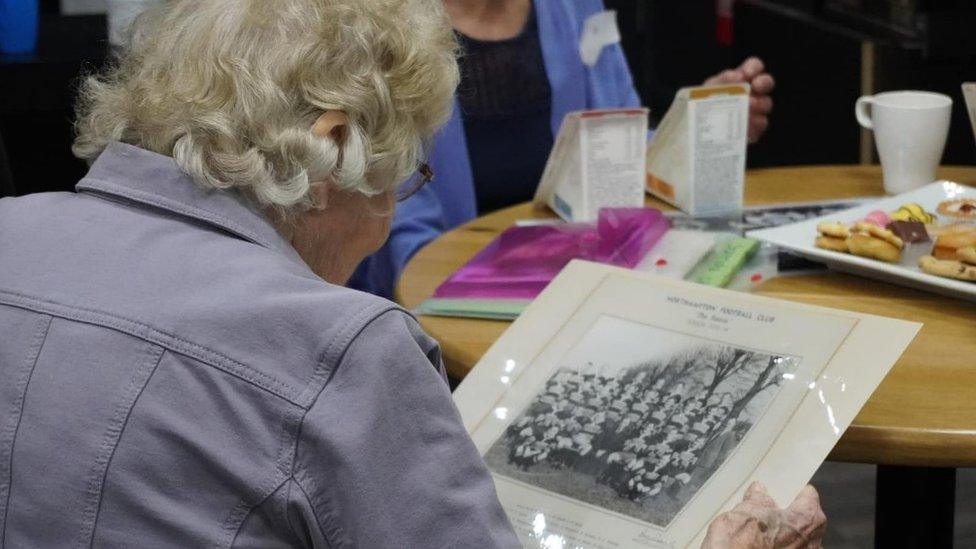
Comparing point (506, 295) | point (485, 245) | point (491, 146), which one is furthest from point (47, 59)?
point (506, 295)

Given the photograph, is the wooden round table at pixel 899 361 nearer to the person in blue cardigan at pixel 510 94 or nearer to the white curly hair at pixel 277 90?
the person in blue cardigan at pixel 510 94

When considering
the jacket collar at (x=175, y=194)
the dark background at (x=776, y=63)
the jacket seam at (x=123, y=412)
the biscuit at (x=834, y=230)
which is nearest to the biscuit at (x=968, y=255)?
the biscuit at (x=834, y=230)

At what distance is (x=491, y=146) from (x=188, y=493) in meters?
1.45

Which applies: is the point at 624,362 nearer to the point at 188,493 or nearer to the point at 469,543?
the point at 469,543

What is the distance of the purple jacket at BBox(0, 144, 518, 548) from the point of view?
0.81 meters

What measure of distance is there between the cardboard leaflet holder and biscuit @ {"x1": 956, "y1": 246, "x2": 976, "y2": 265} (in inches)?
15.9

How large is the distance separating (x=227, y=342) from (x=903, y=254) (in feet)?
2.98

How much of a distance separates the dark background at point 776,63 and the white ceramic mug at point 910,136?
132cm

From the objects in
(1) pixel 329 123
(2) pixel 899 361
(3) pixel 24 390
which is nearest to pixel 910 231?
(2) pixel 899 361

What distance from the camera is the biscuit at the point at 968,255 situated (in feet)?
4.45

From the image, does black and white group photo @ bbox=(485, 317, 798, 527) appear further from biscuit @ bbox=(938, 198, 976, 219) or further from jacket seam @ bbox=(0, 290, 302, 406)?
biscuit @ bbox=(938, 198, 976, 219)

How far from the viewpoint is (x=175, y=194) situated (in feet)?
3.02

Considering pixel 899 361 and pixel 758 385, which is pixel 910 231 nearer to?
pixel 899 361

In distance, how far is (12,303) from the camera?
871 millimetres
